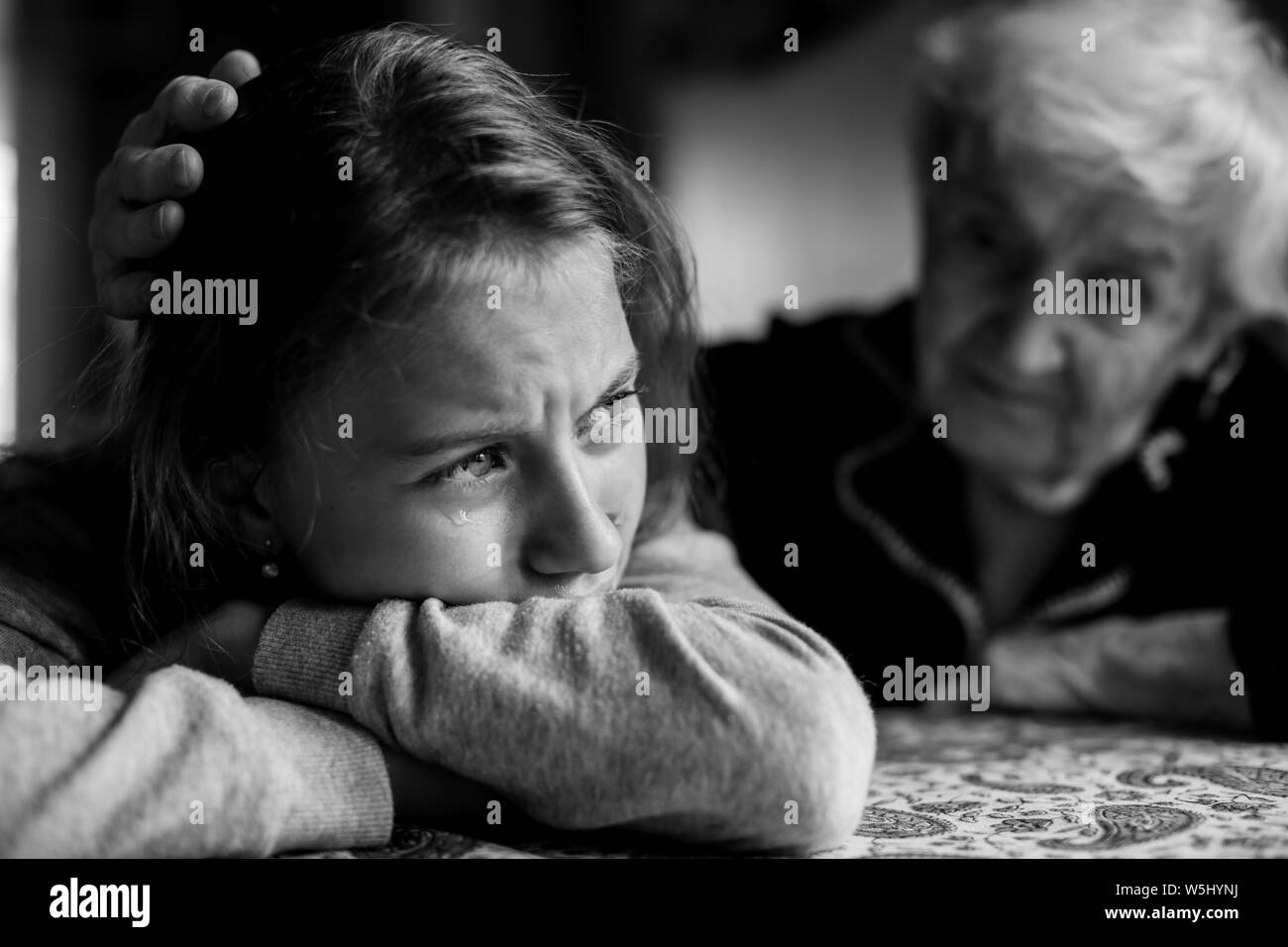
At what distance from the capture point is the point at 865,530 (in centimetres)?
140

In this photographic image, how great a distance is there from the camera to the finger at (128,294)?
83cm

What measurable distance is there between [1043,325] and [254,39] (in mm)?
1604

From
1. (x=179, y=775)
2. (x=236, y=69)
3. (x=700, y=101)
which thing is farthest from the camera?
(x=700, y=101)

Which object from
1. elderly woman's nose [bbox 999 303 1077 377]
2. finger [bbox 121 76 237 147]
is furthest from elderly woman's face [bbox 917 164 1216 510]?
finger [bbox 121 76 237 147]

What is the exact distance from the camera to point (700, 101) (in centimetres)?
248

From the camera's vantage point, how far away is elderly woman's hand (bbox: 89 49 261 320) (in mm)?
809

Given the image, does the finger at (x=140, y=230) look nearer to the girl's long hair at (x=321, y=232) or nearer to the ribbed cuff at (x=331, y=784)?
the girl's long hair at (x=321, y=232)

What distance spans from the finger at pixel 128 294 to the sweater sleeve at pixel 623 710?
0.28 m

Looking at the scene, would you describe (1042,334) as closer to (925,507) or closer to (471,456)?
(925,507)

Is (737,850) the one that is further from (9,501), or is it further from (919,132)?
(919,132)

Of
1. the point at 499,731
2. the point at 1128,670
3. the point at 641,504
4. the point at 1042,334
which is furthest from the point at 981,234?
the point at 499,731

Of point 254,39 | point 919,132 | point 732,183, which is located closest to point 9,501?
point 919,132

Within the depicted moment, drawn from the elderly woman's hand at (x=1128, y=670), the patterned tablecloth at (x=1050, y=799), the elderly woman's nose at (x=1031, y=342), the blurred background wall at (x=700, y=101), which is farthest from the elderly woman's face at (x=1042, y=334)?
the blurred background wall at (x=700, y=101)

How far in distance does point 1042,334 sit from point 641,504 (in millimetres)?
602
